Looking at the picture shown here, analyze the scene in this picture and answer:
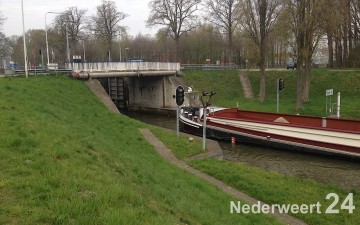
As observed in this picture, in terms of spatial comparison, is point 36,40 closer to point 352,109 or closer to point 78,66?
point 78,66

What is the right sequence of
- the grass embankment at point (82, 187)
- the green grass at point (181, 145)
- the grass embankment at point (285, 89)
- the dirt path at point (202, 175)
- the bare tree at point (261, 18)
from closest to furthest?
1. the grass embankment at point (82, 187)
2. the dirt path at point (202, 175)
3. the green grass at point (181, 145)
4. the grass embankment at point (285, 89)
5. the bare tree at point (261, 18)

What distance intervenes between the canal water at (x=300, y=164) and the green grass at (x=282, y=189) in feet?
6.31

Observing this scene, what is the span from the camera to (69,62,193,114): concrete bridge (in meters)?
31.2

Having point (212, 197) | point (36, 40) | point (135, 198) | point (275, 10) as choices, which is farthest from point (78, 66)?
point (36, 40)

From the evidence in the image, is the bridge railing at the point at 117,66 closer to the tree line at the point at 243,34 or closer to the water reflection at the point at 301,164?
the tree line at the point at 243,34

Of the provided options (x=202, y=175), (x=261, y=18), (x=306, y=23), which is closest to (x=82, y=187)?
(x=202, y=175)

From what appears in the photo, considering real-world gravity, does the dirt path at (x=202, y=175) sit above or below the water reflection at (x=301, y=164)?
above

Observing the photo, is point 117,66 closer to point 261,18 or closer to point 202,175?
point 261,18

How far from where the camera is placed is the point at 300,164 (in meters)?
16.1

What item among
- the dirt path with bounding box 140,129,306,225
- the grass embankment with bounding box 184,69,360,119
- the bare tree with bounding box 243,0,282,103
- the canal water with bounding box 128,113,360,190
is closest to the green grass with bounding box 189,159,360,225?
the dirt path with bounding box 140,129,306,225

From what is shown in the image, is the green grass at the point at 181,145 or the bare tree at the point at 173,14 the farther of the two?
the bare tree at the point at 173,14

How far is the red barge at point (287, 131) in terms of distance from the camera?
56.3 feet

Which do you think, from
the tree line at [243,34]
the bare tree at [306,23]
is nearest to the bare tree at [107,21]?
the tree line at [243,34]

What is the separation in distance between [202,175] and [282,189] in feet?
9.21
